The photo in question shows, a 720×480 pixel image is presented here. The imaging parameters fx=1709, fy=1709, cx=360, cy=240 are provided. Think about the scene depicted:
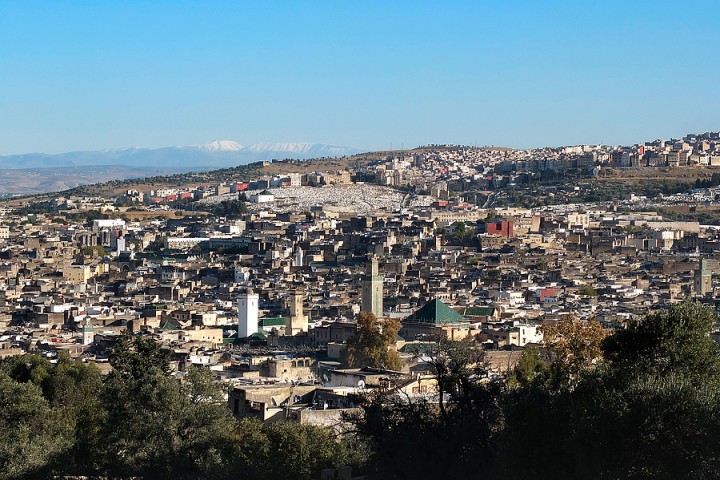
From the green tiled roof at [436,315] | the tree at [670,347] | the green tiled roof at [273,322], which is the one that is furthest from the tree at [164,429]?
the green tiled roof at [273,322]

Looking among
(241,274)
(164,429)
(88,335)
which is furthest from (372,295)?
(164,429)

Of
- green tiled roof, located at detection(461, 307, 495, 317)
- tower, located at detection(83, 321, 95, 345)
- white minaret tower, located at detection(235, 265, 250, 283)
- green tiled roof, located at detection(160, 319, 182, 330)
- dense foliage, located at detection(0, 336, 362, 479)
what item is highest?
dense foliage, located at detection(0, 336, 362, 479)

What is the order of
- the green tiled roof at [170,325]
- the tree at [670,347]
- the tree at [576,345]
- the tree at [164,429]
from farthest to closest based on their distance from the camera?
the green tiled roof at [170,325], the tree at [576,345], the tree at [164,429], the tree at [670,347]

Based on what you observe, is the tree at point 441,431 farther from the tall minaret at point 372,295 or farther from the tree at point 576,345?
the tall minaret at point 372,295

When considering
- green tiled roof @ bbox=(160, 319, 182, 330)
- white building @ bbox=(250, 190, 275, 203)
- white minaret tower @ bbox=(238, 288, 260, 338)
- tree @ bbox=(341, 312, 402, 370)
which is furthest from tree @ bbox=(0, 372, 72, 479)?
white building @ bbox=(250, 190, 275, 203)

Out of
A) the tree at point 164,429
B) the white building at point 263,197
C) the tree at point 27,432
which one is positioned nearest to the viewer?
the tree at point 27,432

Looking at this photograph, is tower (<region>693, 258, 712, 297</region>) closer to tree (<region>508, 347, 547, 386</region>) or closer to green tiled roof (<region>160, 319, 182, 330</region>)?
green tiled roof (<region>160, 319, 182, 330</region>)

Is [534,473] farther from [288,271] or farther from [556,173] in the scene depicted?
[556,173]
